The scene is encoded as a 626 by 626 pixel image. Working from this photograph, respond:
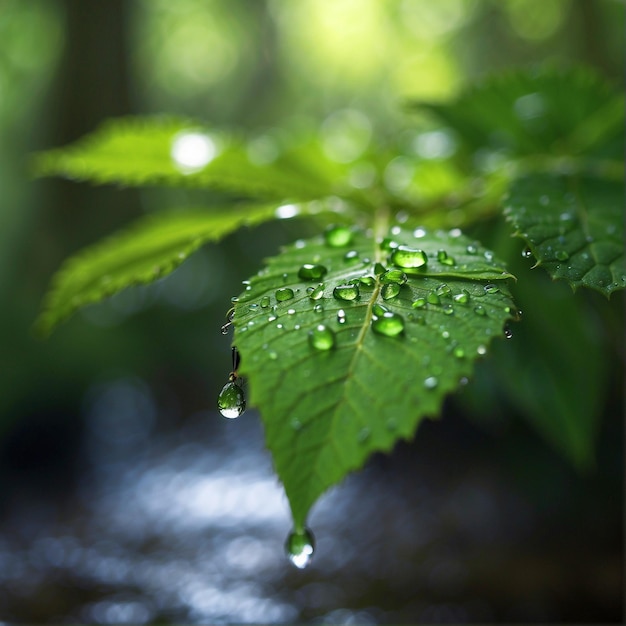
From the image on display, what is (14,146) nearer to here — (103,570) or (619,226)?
(103,570)

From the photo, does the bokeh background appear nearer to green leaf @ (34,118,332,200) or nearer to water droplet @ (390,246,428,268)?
green leaf @ (34,118,332,200)

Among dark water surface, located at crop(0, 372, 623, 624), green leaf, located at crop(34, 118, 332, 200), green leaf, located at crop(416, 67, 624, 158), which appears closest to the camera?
green leaf, located at crop(34, 118, 332, 200)

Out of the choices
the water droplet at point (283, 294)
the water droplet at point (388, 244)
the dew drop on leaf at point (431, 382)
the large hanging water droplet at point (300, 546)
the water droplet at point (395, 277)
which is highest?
the water droplet at point (388, 244)

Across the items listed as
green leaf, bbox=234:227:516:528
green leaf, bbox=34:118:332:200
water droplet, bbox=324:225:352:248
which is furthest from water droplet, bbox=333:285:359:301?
green leaf, bbox=34:118:332:200

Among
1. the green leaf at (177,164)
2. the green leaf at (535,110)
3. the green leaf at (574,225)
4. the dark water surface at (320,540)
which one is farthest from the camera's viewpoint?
the dark water surface at (320,540)

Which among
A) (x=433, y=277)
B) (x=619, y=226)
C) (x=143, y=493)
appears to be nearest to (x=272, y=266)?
(x=433, y=277)

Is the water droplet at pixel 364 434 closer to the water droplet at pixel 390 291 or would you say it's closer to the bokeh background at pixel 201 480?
the water droplet at pixel 390 291

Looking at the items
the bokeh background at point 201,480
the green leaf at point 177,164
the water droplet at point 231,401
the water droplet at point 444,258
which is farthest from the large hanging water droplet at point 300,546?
the bokeh background at point 201,480

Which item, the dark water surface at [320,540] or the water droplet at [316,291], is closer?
the water droplet at [316,291]
